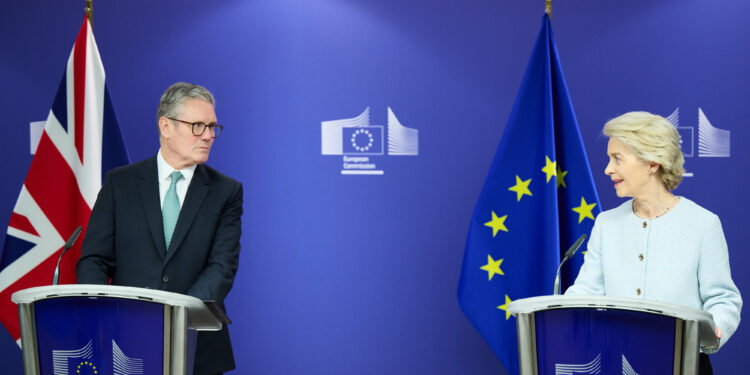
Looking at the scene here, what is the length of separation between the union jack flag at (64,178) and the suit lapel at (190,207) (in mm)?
1313

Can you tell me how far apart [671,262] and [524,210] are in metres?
1.34

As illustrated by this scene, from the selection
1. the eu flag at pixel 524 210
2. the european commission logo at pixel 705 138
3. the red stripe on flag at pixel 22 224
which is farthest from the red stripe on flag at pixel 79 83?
the european commission logo at pixel 705 138

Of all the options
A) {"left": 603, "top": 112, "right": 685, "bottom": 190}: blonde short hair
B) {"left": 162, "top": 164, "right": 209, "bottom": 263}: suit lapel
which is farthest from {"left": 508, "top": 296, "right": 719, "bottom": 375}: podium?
{"left": 162, "top": 164, "right": 209, "bottom": 263}: suit lapel

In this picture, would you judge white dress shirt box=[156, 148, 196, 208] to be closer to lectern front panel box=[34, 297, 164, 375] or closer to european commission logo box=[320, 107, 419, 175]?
lectern front panel box=[34, 297, 164, 375]

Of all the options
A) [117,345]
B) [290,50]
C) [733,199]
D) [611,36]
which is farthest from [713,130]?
[117,345]

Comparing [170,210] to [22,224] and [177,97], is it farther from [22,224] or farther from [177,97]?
[22,224]

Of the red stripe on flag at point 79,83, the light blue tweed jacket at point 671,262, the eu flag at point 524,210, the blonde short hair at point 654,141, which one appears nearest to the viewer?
the light blue tweed jacket at point 671,262

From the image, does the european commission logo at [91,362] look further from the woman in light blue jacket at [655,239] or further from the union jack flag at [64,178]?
the union jack flag at [64,178]

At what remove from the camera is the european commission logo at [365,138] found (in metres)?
4.19

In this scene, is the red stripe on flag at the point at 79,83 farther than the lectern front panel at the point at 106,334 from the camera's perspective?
Yes

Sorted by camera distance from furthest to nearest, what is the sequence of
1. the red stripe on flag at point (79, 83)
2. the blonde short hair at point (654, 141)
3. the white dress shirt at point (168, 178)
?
the red stripe on flag at point (79, 83)
the white dress shirt at point (168, 178)
the blonde short hair at point (654, 141)

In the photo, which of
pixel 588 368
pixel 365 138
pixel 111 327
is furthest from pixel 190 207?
pixel 365 138

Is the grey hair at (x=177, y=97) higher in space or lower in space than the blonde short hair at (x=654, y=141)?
higher

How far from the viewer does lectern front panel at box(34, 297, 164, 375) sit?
6.05ft
